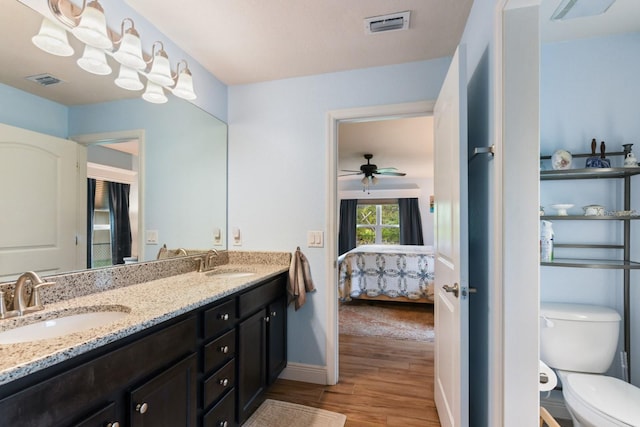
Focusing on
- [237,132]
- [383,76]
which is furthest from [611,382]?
[237,132]

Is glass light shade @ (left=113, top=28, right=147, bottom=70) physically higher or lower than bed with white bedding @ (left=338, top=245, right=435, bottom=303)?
higher

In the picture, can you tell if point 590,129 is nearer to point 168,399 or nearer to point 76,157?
point 168,399

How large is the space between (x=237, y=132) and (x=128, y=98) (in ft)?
2.88

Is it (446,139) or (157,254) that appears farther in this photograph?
(157,254)

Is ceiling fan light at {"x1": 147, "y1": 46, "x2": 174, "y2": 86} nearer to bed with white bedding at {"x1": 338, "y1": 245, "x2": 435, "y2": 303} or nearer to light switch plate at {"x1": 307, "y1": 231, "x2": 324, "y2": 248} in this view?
light switch plate at {"x1": 307, "y1": 231, "x2": 324, "y2": 248}

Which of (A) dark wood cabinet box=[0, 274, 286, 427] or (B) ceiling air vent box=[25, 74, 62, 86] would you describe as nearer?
(A) dark wood cabinet box=[0, 274, 286, 427]

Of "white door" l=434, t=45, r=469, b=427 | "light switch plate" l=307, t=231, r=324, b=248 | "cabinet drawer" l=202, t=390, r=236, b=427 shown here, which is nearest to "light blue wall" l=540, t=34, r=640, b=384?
"white door" l=434, t=45, r=469, b=427

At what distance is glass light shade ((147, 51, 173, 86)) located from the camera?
167 cm

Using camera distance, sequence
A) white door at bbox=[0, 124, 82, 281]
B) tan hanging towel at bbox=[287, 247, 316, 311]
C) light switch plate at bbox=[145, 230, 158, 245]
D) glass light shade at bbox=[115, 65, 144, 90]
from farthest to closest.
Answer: tan hanging towel at bbox=[287, 247, 316, 311] → light switch plate at bbox=[145, 230, 158, 245] → glass light shade at bbox=[115, 65, 144, 90] → white door at bbox=[0, 124, 82, 281]

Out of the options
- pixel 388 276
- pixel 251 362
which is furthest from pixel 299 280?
pixel 388 276

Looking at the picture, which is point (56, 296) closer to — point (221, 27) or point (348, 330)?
A: point (221, 27)

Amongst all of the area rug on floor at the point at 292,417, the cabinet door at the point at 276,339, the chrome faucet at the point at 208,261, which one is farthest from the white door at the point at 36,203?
the area rug on floor at the point at 292,417

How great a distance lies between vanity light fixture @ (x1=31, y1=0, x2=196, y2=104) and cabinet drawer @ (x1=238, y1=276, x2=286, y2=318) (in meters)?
1.29

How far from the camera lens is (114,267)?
4.98ft
